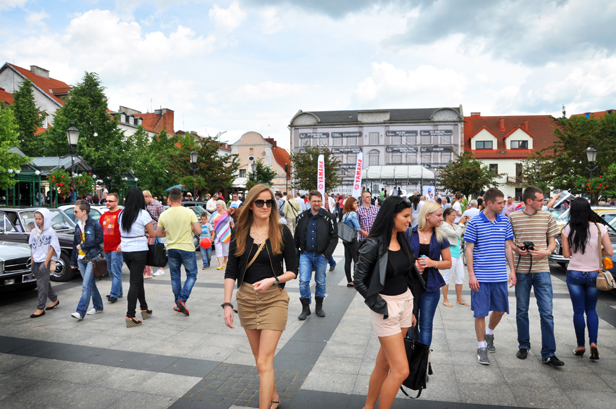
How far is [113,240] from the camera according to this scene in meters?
7.55

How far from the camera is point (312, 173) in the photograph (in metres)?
50.4

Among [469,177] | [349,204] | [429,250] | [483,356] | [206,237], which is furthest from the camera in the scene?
[469,177]

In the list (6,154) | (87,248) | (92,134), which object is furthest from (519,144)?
(87,248)

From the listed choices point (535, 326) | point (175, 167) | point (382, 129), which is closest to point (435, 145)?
point (382, 129)

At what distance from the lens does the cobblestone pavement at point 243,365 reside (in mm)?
3949

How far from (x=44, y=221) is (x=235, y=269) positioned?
475cm

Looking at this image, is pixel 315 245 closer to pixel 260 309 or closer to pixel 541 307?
pixel 541 307

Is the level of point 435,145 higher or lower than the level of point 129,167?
higher

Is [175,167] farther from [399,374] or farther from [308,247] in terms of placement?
[399,374]

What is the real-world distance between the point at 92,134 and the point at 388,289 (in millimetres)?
39864

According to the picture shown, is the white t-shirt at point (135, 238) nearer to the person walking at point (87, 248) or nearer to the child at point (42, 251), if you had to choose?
the person walking at point (87, 248)

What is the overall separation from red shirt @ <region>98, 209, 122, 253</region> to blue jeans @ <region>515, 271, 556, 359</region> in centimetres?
624

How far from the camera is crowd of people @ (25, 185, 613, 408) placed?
10.9 feet

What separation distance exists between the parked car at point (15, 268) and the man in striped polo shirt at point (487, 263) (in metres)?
7.49
